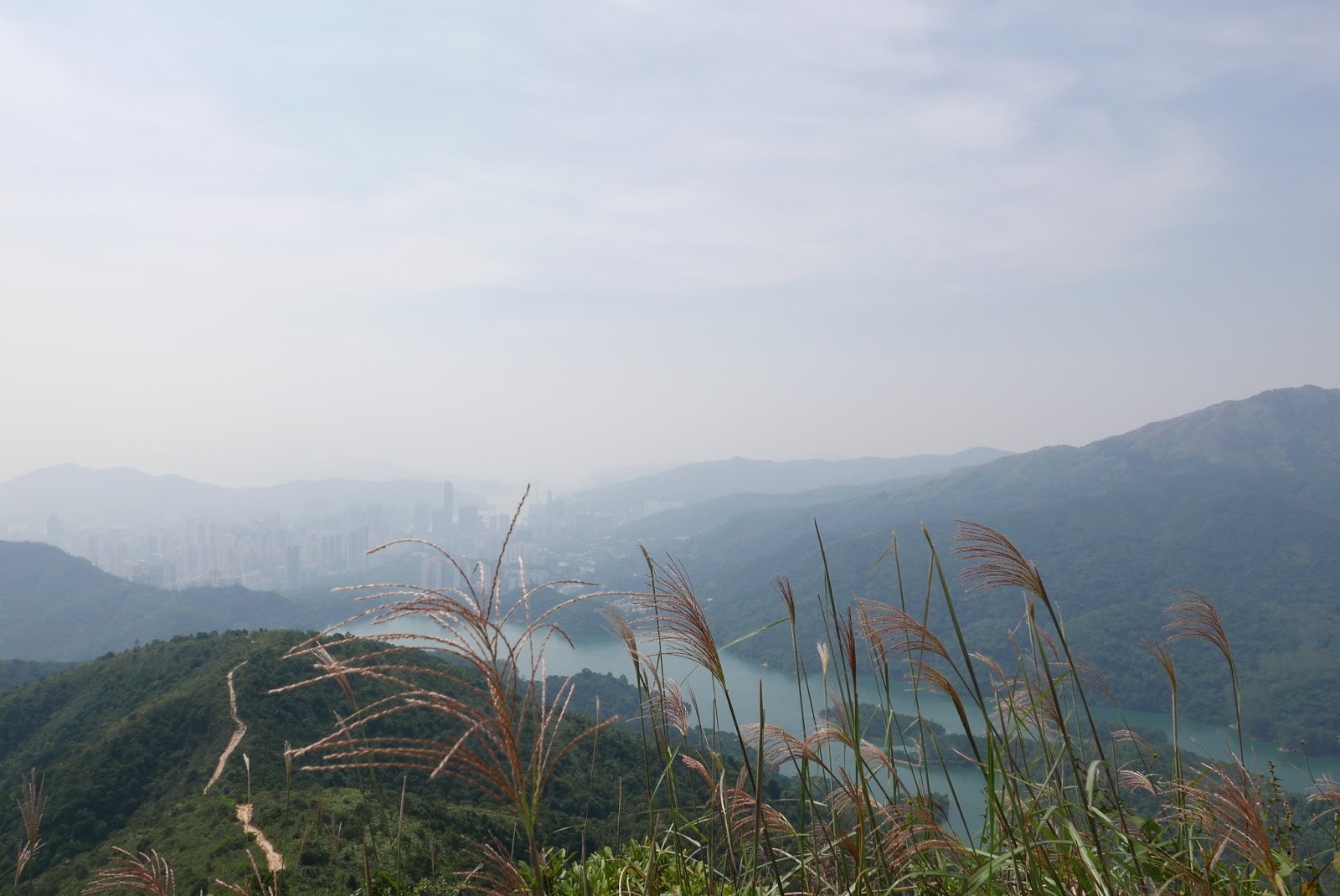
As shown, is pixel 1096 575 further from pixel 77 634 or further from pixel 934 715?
pixel 77 634

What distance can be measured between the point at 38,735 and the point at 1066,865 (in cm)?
3867

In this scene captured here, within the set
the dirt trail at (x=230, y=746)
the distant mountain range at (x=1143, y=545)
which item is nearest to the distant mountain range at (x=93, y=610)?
the distant mountain range at (x=1143, y=545)

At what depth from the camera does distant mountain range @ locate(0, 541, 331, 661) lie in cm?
7262

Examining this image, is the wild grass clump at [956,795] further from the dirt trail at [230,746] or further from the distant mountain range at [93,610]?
the distant mountain range at [93,610]

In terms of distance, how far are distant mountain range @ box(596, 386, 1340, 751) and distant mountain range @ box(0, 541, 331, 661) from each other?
49.6 meters

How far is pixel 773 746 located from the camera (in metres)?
1.56

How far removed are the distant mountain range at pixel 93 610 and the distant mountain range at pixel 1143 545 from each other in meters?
49.6

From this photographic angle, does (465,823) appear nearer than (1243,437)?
Yes

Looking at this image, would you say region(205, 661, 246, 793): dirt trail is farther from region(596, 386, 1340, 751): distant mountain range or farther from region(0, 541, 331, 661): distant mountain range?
region(0, 541, 331, 661): distant mountain range

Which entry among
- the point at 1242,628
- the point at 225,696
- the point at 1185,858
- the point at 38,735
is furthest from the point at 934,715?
the point at 1185,858

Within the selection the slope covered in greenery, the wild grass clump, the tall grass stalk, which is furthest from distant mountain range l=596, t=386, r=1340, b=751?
the tall grass stalk

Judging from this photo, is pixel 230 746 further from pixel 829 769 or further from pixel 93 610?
pixel 93 610

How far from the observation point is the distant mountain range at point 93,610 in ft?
238

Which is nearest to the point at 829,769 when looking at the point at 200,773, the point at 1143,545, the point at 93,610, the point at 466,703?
the point at 466,703
